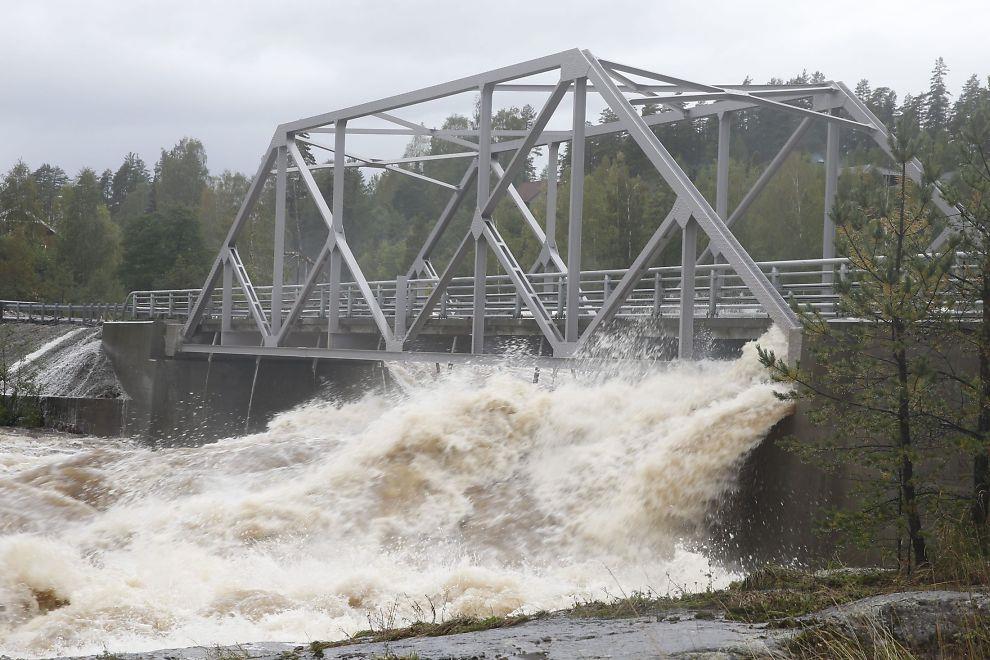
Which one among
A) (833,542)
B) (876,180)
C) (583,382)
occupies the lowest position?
(833,542)

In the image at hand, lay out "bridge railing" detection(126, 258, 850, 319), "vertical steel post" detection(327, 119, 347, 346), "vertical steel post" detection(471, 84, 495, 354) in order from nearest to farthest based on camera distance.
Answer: "bridge railing" detection(126, 258, 850, 319) → "vertical steel post" detection(471, 84, 495, 354) → "vertical steel post" detection(327, 119, 347, 346)

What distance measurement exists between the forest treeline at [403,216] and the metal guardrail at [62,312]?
1966cm

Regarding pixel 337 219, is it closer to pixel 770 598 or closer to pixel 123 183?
pixel 770 598

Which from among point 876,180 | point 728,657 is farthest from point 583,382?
point 728,657

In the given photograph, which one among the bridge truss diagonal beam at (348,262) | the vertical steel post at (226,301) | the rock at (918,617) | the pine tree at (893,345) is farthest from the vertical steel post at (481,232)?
the rock at (918,617)

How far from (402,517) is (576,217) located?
584 cm

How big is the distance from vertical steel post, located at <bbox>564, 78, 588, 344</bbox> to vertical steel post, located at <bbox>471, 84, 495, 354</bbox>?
189 centimetres

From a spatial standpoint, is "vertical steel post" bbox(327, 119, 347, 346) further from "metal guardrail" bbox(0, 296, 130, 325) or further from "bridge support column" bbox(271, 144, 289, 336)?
"metal guardrail" bbox(0, 296, 130, 325)

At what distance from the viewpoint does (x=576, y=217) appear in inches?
679

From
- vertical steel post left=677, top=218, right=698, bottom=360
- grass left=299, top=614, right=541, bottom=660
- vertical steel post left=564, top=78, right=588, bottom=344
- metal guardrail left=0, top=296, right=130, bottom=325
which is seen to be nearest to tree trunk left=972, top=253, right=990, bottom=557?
grass left=299, top=614, right=541, bottom=660

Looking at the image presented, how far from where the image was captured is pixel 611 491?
42.5ft

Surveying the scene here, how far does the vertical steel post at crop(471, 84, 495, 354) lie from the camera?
62.4ft

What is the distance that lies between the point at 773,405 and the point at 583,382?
4139 millimetres

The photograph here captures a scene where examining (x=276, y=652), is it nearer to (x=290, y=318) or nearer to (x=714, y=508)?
(x=714, y=508)
